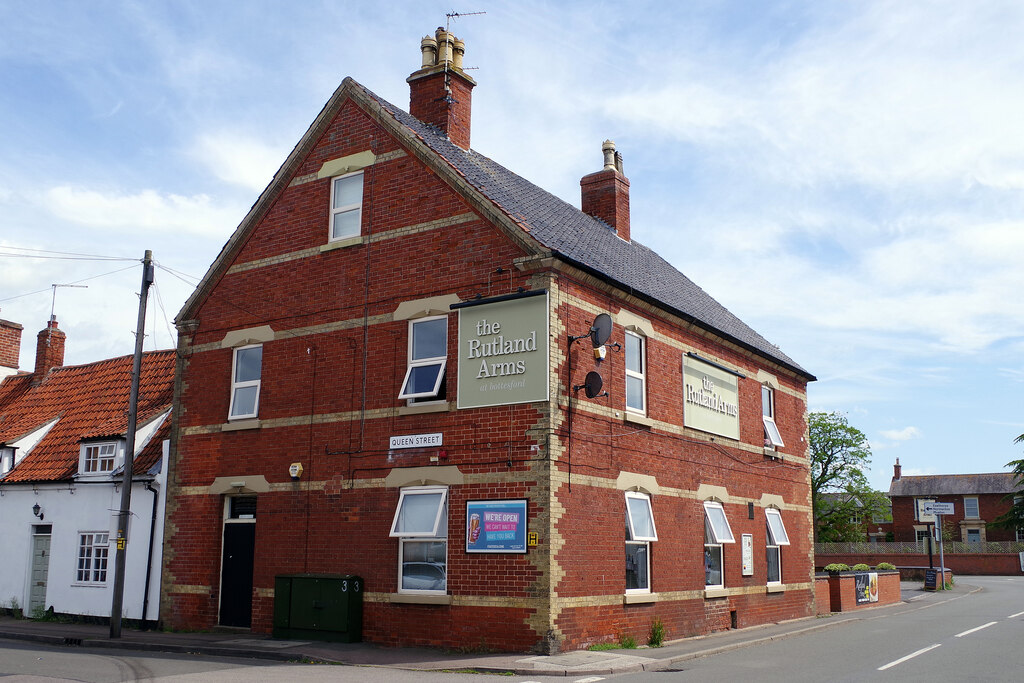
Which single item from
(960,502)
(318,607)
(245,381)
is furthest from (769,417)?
(960,502)

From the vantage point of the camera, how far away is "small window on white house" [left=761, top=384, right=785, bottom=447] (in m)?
24.3

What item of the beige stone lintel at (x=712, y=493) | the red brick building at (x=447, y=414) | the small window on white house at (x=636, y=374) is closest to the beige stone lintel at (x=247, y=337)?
the red brick building at (x=447, y=414)

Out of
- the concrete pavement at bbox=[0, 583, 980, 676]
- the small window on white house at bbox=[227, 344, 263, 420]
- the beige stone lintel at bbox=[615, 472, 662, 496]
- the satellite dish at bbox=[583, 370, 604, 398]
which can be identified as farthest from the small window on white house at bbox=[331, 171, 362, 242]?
the concrete pavement at bbox=[0, 583, 980, 676]

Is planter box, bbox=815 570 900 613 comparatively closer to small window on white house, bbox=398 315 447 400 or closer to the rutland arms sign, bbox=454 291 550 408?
the rutland arms sign, bbox=454 291 550 408

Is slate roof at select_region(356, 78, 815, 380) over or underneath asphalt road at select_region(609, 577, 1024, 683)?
over

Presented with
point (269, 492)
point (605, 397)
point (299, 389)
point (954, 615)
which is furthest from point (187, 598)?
point (954, 615)

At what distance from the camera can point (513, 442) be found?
1545cm

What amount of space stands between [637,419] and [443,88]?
921cm

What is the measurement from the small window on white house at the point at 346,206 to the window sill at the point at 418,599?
24.2ft

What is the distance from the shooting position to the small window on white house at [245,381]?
64.0 feet

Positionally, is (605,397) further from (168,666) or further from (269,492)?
(168,666)

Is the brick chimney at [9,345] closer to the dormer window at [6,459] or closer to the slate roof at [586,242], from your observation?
the dormer window at [6,459]

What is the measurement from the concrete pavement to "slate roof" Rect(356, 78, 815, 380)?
22.2 ft

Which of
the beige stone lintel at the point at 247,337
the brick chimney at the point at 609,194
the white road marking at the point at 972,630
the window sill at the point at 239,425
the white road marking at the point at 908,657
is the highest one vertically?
the brick chimney at the point at 609,194
